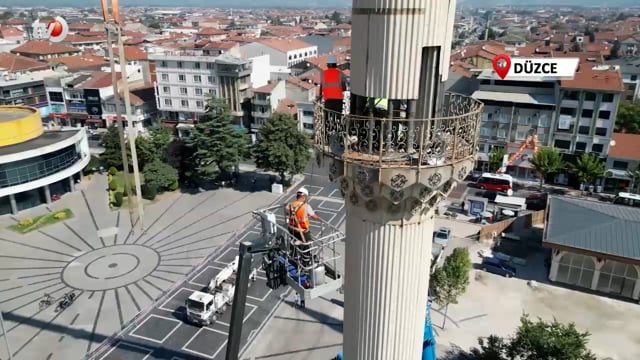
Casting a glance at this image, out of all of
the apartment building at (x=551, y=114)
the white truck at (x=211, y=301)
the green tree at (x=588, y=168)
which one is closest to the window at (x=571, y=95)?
the apartment building at (x=551, y=114)

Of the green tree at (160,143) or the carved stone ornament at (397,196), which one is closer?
the carved stone ornament at (397,196)

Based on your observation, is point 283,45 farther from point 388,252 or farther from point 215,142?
point 388,252

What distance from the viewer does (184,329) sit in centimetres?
2591

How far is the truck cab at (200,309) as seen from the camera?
25.8 m

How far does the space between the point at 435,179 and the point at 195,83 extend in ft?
188

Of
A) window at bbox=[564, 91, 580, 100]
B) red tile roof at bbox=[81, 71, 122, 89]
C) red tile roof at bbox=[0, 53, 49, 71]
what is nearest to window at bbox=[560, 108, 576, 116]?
window at bbox=[564, 91, 580, 100]

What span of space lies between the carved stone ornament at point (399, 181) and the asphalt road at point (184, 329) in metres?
19.9

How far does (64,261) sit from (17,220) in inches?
389

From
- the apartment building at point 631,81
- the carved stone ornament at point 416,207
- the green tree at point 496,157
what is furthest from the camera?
the apartment building at point 631,81

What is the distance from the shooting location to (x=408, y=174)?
23.5 ft

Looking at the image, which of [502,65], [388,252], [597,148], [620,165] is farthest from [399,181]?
[620,165]

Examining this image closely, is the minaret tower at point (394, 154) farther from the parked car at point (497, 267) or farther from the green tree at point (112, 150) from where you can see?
the green tree at point (112, 150)

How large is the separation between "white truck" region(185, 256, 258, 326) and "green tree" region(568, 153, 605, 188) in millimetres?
34778

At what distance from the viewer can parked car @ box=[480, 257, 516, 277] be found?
31.1m
